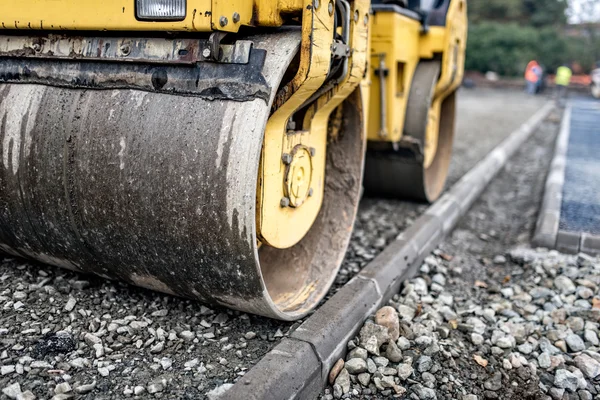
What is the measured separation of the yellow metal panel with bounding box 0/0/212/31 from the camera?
1.90 meters

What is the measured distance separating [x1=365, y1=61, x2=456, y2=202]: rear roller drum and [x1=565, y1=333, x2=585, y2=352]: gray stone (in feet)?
5.33

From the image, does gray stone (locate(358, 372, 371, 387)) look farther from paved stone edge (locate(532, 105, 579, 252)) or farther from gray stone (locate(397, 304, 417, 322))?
paved stone edge (locate(532, 105, 579, 252))

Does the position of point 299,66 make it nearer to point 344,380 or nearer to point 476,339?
point 344,380

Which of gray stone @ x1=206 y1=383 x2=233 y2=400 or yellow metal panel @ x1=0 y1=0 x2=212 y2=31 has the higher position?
yellow metal panel @ x1=0 y1=0 x2=212 y2=31

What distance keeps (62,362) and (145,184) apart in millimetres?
692

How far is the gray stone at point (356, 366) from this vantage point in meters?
2.30

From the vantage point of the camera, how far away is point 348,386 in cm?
221

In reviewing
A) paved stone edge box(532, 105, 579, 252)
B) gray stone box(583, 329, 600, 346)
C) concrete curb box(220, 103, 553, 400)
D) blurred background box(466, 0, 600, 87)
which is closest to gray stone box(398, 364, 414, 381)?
concrete curb box(220, 103, 553, 400)

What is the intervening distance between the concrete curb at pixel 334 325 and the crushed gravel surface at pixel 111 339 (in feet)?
0.42

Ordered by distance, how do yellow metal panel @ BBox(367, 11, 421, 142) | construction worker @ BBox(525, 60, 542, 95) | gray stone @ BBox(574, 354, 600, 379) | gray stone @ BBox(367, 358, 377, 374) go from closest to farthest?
gray stone @ BBox(367, 358, 377, 374)
gray stone @ BBox(574, 354, 600, 379)
yellow metal panel @ BBox(367, 11, 421, 142)
construction worker @ BBox(525, 60, 542, 95)

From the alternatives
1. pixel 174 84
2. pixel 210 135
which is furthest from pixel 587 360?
pixel 174 84

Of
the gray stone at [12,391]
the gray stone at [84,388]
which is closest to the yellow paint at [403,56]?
the gray stone at [84,388]

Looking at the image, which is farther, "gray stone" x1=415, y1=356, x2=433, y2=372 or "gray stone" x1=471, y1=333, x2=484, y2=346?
"gray stone" x1=471, y1=333, x2=484, y2=346

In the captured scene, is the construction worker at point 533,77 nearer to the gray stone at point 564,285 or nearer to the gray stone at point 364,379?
the gray stone at point 564,285
